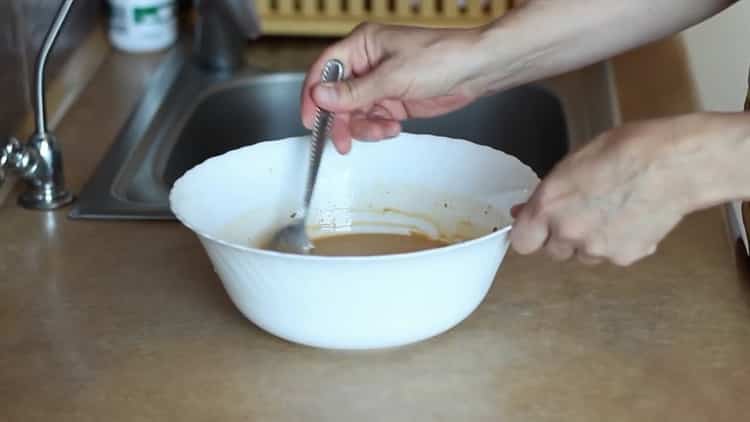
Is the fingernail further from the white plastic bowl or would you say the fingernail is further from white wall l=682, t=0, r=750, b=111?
white wall l=682, t=0, r=750, b=111

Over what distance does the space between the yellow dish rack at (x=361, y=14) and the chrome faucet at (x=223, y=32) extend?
8cm

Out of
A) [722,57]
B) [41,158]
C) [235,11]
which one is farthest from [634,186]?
[722,57]

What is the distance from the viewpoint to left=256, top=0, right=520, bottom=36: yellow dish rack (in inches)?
64.2

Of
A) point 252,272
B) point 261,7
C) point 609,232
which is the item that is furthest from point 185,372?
point 261,7

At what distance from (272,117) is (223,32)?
0.41ft

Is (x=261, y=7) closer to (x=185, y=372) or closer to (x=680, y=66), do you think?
(x=680, y=66)

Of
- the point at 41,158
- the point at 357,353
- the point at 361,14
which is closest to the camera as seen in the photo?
the point at 357,353

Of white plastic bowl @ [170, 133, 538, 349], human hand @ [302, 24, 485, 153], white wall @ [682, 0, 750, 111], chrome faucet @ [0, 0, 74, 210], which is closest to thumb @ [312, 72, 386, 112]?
human hand @ [302, 24, 485, 153]

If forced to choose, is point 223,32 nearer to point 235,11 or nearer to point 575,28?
point 235,11

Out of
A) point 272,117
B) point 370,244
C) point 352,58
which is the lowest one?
point 272,117

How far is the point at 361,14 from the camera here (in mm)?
1655

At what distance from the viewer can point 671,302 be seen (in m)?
1.06

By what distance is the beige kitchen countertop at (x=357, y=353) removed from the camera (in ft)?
3.01

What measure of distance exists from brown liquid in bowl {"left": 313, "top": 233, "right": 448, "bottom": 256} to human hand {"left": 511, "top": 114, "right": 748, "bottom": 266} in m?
0.21
